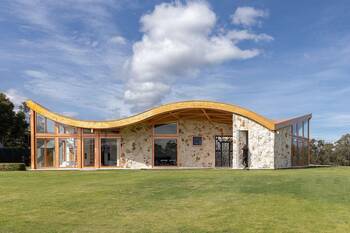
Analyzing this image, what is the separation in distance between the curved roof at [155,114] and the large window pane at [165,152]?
309 centimetres

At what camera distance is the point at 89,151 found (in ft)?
94.0

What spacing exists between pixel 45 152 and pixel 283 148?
16.5 m

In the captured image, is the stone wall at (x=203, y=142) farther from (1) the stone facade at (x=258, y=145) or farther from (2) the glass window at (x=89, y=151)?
(2) the glass window at (x=89, y=151)

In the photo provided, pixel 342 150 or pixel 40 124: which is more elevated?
pixel 40 124

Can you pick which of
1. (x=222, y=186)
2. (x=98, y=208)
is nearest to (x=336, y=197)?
(x=222, y=186)

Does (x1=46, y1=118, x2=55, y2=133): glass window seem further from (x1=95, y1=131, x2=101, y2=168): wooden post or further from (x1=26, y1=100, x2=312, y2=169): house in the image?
(x1=95, y1=131, x2=101, y2=168): wooden post

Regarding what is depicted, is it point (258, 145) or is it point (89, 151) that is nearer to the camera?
point (258, 145)

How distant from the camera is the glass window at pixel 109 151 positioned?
28.9 meters

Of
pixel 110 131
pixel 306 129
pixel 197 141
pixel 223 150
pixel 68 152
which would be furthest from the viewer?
pixel 306 129

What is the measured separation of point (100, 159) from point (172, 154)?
520 cm

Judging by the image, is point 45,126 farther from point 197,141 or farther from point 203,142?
point 203,142

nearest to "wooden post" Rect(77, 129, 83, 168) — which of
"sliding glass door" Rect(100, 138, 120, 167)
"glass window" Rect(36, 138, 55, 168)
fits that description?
"sliding glass door" Rect(100, 138, 120, 167)

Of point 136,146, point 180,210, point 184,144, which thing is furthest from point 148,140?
point 180,210

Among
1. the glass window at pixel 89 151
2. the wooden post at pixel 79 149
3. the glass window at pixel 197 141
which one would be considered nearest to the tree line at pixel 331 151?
the glass window at pixel 197 141
